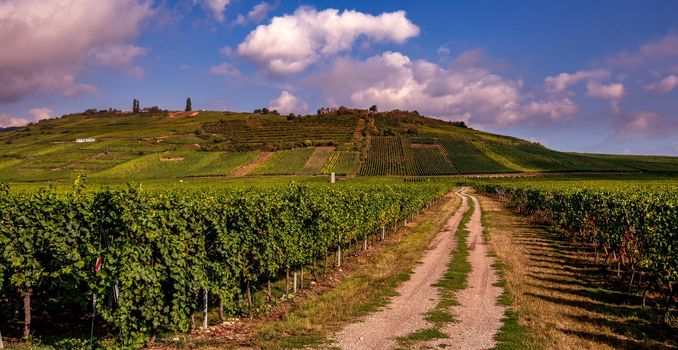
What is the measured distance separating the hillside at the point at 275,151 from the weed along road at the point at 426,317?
9106 centimetres

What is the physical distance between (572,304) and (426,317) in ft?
18.4

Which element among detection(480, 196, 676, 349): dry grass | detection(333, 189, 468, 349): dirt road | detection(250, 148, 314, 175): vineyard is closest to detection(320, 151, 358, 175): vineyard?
detection(250, 148, 314, 175): vineyard

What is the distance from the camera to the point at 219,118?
19188 cm

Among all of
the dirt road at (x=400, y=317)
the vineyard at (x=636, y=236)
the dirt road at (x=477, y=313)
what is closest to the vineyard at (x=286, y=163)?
the vineyard at (x=636, y=236)

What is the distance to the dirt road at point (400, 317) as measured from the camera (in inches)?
454

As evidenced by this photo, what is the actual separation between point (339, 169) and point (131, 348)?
104775 millimetres

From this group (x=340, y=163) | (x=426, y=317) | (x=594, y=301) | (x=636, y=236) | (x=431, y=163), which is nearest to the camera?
(x=426, y=317)

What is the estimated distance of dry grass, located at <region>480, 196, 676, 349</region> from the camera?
1188 cm

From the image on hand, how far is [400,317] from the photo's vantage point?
13688mm

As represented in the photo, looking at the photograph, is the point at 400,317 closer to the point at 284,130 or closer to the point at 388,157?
the point at 388,157

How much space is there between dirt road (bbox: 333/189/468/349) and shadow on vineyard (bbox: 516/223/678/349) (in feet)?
12.7

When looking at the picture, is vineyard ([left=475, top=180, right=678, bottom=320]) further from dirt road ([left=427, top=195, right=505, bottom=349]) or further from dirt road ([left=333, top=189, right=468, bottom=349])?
dirt road ([left=333, top=189, right=468, bottom=349])

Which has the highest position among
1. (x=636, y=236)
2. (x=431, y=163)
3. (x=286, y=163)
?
(x=431, y=163)

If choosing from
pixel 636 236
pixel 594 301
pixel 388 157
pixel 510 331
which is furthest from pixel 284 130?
pixel 510 331
